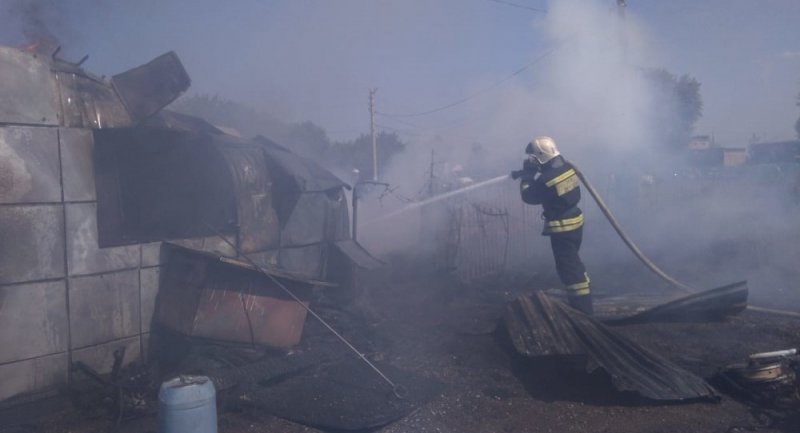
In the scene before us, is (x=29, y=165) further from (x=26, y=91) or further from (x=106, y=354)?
(x=106, y=354)

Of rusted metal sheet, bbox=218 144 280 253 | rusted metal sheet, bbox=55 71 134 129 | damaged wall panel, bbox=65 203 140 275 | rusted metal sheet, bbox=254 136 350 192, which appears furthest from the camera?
rusted metal sheet, bbox=254 136 350 192

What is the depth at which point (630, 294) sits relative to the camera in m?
8.56

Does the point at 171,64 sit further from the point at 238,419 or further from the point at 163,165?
the point at 238,419

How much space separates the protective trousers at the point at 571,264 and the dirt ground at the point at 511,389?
2.36 ft

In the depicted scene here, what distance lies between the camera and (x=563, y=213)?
6.56 metres

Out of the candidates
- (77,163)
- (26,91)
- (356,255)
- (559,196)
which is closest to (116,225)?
(77,163)

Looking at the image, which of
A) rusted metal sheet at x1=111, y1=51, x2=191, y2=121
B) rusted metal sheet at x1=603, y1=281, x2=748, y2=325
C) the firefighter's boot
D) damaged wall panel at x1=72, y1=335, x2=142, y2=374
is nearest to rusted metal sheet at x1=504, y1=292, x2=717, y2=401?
the firefighter's boot

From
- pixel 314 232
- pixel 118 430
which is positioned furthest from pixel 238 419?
pixel 314 232

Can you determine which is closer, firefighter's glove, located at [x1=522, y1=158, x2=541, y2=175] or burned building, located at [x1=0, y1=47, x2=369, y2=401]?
burned building, located at [x1=0, y1=47, x2=369, y2=401]

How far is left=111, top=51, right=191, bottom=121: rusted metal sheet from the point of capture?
6.21 metres

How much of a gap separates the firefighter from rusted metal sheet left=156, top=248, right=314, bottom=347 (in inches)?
113

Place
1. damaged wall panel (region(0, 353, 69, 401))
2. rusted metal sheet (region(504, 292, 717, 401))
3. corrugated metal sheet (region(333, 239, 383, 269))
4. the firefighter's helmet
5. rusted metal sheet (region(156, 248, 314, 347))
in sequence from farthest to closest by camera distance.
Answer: corrugated metal sheet (region(333, 239, 383, 269)) < the firefighter's helmet < rusted metal sheet (region(156, 248, 314, 347)) < damaged wall panel (region(0, 353, 69, 401)) < rusted metal sheet (region(504, 292, 717, 401))

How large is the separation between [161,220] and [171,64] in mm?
1724

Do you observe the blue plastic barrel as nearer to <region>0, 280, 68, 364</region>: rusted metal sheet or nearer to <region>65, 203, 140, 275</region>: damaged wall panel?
<region>0, 280, 68, 364</region>: rusted metal sheet
